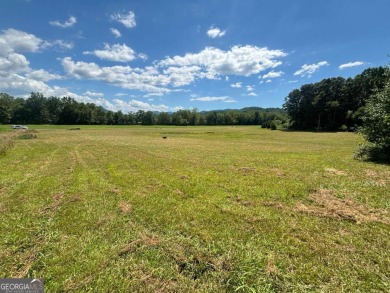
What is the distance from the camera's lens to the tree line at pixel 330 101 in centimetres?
6084

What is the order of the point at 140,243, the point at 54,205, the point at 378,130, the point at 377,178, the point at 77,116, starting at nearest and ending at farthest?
the point at 140,243
the point at 54,205
the point at 377,178
the point at 378,130
the point at 77,116

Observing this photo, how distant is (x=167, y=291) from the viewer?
3439 millimetres

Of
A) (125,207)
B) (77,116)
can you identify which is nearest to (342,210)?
(125,207)

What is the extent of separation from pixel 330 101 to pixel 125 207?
71303 mm

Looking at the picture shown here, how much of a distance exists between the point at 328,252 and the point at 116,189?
6931 mm

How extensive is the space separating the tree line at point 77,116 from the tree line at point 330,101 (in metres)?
6.26

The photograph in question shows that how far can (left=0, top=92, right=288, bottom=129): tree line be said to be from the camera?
309 ft

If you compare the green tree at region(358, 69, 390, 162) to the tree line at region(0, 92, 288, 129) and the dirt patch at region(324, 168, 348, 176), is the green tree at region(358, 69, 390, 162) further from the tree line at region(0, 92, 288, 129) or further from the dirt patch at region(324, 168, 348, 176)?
the tree line at region(0, 92, 288, 129)

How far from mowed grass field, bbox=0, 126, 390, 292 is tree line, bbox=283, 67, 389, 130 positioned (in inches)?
2353

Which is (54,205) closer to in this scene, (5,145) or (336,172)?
(336,172)

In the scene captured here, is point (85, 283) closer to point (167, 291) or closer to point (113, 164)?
point (167, 291)

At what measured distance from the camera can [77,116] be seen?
10156 cm

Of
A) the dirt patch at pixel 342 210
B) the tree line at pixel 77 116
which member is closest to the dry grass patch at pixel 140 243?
the dirt patch at pixel 342 210

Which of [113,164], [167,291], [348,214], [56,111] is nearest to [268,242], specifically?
[167,291]
